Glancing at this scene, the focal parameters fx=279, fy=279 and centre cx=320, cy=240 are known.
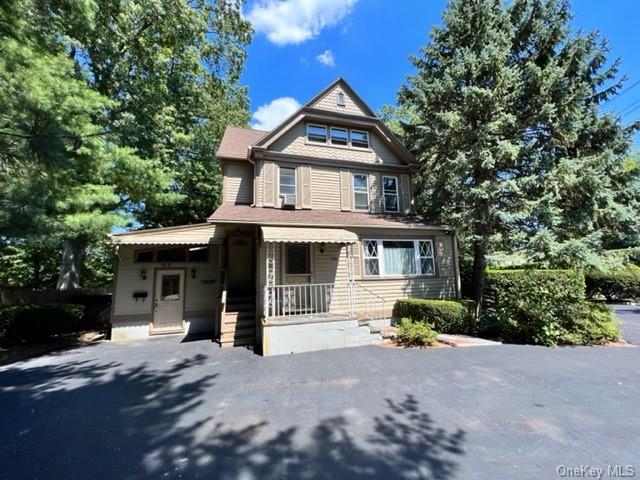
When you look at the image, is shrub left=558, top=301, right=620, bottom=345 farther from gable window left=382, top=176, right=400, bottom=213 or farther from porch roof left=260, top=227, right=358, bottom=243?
gable window left=382, top=176, right=400, bottom=213

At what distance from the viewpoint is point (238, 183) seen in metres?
11.9

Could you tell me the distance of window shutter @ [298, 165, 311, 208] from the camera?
11.4 meters

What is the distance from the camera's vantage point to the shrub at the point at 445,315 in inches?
357

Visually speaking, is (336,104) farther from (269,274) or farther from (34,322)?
(34,322)

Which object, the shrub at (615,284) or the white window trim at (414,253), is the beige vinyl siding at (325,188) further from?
the shrub at (615,284)

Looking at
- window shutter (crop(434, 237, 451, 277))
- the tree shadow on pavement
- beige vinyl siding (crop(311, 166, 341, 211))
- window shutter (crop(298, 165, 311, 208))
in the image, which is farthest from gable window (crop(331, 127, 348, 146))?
the tree shadow on pavement

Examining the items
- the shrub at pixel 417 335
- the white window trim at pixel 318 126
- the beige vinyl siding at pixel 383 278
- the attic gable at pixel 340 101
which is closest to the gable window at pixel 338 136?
the white window trim at pixel 318 126

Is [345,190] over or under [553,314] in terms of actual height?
over

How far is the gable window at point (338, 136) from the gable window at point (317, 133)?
14.9 inches

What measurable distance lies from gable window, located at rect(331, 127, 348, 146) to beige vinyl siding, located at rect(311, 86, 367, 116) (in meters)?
0.82

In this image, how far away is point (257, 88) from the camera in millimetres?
20562

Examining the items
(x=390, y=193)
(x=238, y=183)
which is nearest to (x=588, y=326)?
(x=390, y=193)

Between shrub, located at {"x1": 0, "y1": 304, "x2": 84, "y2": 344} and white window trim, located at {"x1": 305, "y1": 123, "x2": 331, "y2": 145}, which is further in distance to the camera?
white window trim, located at {"x1": 305, "y1": 123, "x2": 331, "y2": 145}

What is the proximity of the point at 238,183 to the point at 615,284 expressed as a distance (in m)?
21.1
